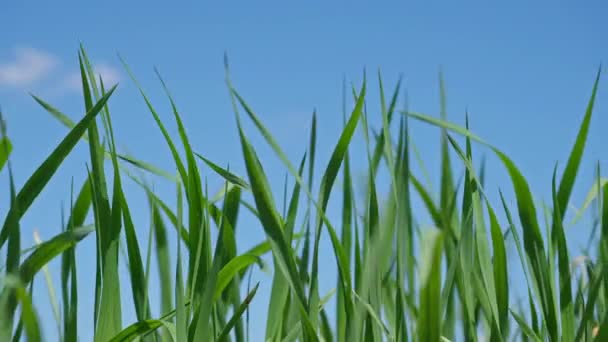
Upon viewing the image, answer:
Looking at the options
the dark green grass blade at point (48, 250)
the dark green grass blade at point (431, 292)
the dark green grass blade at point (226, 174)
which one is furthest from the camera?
the dark green grass blade at point (226, 174)

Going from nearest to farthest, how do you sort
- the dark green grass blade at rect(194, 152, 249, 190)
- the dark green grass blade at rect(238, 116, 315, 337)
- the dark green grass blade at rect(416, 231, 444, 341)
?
1. the dark green grass blade at rect(416, 231, 444, 341)
2. the dark green grass blade at rect(238, 116, 315, 337)
3. the dark green grass blade at rect(194, 152, 249, 190)

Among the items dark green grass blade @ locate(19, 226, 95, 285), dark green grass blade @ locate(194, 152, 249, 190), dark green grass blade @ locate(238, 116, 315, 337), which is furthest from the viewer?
dark green grass blade @ locate(194, 152, 249, 190)

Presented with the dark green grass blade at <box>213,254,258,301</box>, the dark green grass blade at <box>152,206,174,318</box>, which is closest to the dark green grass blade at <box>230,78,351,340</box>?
the dark green grass blade at <box>213,254,258,301</box>

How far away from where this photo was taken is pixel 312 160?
0.86 metres

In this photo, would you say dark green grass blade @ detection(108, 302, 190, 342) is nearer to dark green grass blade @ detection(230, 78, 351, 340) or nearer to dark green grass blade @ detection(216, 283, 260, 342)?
dark green grass blade @ detection(216, 283, 260, 342)

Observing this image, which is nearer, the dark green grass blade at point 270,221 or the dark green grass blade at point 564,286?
the dark green grass blade at point 270,221

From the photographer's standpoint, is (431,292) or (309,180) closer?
(431,292)

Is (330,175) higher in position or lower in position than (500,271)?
higher

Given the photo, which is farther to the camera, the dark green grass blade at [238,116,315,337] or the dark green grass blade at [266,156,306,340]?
the dark green grass blade at [266,156,306,340]

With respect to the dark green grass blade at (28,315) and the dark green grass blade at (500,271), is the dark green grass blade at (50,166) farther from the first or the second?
the dark green grass blade at (500,271)

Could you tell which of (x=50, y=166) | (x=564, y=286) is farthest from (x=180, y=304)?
(x=564, y=286)

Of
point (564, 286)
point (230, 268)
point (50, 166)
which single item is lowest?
point (564, 286)

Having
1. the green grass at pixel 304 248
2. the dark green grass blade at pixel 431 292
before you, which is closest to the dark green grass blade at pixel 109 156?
the green grass at pixel 304 248

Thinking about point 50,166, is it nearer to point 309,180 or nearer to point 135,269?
point 135,269
